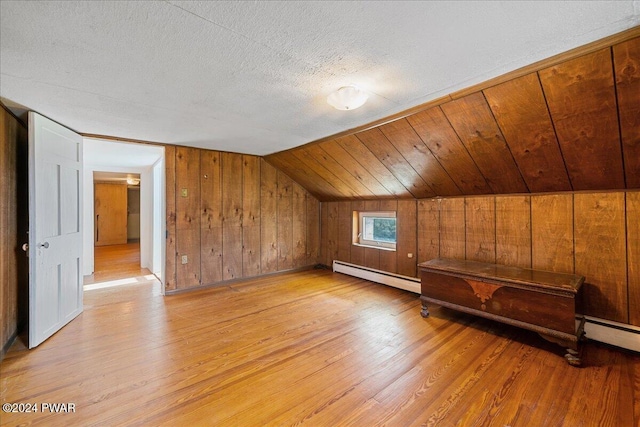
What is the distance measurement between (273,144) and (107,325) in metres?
2.67

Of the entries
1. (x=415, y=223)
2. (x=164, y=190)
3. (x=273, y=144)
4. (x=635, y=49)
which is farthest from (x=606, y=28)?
(x=164, y=190)

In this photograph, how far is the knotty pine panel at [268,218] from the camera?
443 centimetres

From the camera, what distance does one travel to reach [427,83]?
1.84 metres

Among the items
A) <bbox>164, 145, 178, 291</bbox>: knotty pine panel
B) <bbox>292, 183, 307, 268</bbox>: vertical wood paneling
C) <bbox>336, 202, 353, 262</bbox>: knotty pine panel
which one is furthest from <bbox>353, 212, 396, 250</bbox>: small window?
<bbox>164, 145, 178, 291</bbox>: knotty pine panel

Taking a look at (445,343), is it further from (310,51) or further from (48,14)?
(48,14)

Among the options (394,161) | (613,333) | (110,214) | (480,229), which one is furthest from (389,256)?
(110,214)

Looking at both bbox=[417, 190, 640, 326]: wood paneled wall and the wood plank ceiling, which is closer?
the wood plank ceiling

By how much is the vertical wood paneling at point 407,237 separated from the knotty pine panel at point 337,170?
0.55 metres

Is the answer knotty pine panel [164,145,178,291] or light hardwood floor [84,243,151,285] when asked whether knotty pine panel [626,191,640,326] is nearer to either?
knotty pine panel [164,145,178,291]

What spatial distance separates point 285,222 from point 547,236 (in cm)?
353

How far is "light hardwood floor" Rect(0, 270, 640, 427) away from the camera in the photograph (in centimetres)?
151

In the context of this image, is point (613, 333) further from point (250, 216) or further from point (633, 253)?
point (250, 216)

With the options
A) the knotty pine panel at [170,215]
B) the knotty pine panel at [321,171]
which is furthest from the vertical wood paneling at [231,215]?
the knotty pine panel at [321,171]

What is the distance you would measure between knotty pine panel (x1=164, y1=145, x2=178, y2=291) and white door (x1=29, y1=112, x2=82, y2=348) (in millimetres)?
866
